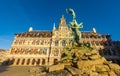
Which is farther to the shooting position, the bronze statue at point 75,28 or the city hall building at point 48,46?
the city hall building at point 48,46

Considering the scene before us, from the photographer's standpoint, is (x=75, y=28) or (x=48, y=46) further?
(x=48, y=46)

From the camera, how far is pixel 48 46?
53031 mm

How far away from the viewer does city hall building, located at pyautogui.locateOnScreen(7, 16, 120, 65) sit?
50.0 meters

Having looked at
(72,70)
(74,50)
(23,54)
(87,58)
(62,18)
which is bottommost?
(72,70)

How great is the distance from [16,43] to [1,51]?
12.3 m

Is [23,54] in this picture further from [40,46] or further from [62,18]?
[62,18]

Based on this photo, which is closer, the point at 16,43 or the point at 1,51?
the point at 16,43

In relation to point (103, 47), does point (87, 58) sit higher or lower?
lower

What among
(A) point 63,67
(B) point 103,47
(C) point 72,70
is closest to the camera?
(C) point 72,70

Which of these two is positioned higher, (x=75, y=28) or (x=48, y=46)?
(x=48, y=46)

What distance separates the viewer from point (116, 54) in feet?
168

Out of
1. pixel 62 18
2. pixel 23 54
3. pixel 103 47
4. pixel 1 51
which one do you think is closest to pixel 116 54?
pixel 103 47

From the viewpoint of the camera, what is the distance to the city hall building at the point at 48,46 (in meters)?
50.0

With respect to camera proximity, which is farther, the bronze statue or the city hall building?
the city hall building
